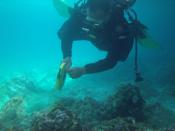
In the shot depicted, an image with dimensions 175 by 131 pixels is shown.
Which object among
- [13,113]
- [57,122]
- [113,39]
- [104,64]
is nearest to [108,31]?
[113,39]

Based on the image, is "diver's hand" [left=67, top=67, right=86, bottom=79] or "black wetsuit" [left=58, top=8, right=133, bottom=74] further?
"black wetsuit" [left=58, top=8, right=133, bottom=74]

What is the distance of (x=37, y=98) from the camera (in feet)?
48.6

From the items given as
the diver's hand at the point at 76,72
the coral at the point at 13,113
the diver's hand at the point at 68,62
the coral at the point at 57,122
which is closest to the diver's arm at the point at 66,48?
the diver's hand at the point at 68,62

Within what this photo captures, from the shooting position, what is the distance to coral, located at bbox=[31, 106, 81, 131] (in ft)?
19.3

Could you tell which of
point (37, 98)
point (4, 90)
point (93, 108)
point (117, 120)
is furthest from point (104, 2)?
point (4, 90)

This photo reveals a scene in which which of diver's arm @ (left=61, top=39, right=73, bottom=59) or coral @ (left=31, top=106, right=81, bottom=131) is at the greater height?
diver's arm @ (left=61, top=39, right=73, bottom=59)

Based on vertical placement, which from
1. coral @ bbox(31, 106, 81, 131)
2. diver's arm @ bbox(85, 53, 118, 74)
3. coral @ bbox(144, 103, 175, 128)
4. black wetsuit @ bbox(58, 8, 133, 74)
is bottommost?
coral @ bbox(31, 106, 81, 131)

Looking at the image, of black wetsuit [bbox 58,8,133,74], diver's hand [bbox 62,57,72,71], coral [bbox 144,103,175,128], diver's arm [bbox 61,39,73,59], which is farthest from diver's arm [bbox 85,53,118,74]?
coral [bbox 144,103,175,128]

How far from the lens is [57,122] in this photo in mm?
5887

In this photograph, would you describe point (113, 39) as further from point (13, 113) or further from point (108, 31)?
point (13, 113)

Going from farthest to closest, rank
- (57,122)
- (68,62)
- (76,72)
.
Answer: (68,62) < (57,122) < (76,72)

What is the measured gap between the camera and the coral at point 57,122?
231 inches

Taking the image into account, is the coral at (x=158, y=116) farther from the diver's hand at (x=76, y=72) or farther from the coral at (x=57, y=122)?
the diver's hand at (x=76, y=72)

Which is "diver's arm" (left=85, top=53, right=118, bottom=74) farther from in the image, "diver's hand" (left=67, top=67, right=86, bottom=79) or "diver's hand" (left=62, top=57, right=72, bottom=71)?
"diver's hand" (left=62, top=57, right=72, bottom=71)
